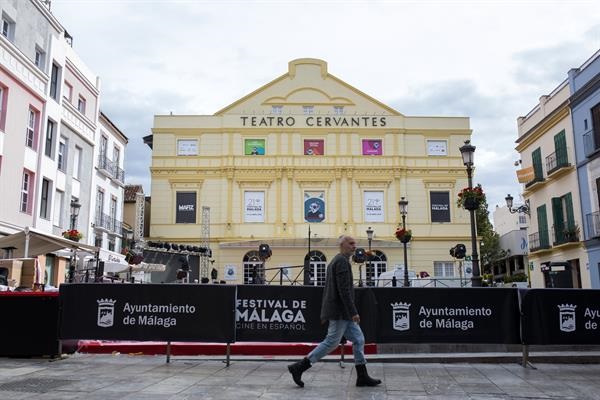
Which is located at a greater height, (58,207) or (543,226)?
(58,207)

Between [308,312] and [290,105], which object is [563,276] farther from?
[290,105]

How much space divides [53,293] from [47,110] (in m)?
16.9

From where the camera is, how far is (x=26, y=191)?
896 inches

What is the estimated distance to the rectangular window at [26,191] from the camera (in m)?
22.5

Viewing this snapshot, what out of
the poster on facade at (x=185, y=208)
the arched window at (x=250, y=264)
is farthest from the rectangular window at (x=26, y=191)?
the arched window at (x=250, y=264)

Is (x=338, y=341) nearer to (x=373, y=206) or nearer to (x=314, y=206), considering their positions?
(x=314, y=206)

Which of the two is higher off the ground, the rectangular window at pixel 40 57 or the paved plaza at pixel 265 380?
the rectangular window at pixel 40 57

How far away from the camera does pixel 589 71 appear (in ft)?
78.9

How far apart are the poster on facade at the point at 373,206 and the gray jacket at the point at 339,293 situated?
32432 mm

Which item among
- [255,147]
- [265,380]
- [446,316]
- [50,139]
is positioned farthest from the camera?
[255,147]

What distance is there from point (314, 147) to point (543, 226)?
1696 centimetres

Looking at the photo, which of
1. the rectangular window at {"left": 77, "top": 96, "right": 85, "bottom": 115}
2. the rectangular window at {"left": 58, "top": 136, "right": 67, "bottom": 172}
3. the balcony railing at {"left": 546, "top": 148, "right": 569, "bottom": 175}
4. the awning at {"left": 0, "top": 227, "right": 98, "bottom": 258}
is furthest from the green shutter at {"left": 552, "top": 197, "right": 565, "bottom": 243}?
the rectangular window at {"left": 77, "top": 96, "right": 85, "bottom": 115}

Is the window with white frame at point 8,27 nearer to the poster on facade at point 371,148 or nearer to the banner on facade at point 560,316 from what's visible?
the banner on facade at point 560,316

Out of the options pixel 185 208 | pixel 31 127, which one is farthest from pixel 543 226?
pixel 31 127
